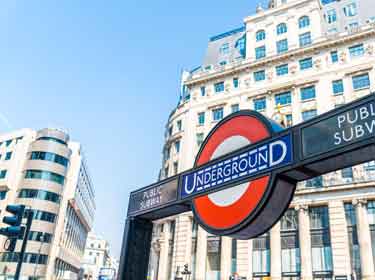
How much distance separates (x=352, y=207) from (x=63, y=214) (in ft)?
142

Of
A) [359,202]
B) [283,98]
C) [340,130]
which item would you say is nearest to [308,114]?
[283,98]

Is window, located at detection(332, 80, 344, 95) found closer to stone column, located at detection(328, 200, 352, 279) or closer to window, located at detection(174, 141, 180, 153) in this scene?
stone column, located at detection(328, 200, 352, 279)

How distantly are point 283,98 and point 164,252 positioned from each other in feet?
68.2

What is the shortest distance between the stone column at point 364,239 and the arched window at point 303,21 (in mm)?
19842

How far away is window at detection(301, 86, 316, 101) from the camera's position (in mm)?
35459

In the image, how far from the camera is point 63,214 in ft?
186

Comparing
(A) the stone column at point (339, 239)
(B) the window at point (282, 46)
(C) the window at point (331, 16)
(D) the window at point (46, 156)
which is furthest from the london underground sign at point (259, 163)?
(D) the window at point (46, 156)

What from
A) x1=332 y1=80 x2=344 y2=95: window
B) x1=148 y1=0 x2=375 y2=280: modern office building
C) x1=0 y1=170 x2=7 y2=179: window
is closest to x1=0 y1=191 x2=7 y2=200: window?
x1=0 y1=170 x2=7 y2=179: window

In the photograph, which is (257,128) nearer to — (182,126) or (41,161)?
(182,126)

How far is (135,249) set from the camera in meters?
7.29

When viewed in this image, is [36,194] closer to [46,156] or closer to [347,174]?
[46,156]

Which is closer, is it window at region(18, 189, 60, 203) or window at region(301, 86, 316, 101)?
window at region(301, 86, 316, 101)

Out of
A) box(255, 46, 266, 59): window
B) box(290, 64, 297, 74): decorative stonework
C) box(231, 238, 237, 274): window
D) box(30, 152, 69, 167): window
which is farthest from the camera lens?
box(30, 152, 69, 167): window

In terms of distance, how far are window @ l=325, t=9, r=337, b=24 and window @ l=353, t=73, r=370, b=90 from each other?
33.7 ft
